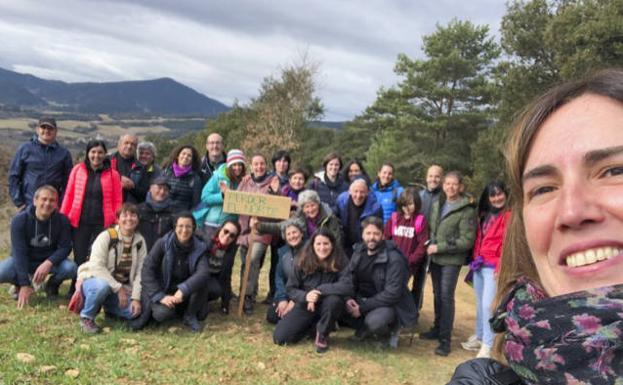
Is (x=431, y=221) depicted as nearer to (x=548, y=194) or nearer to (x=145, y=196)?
(x=145, y=196)

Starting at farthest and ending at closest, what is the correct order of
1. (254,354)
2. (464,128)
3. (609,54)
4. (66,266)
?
(464,128) → (609,54) → (66,266) → (254,354)

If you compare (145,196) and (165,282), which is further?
(145,196)

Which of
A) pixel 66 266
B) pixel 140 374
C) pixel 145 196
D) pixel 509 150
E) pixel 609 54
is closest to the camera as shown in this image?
pixel 509 150

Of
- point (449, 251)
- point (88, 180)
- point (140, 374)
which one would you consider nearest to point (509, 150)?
point (140, 374)

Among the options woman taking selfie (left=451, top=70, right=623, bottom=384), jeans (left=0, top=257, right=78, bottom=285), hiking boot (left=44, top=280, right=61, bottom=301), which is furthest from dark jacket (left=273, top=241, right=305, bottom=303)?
woman taking selfie (left=451, top=70, right=623, bottom=384)

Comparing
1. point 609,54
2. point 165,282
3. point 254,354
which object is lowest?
point 254,354

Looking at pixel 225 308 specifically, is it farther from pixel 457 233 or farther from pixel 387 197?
pixel 457 233

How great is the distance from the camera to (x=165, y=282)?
5.49m

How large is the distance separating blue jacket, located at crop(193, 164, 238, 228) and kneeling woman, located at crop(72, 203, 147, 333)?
935 millimetres

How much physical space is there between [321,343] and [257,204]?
190 cm

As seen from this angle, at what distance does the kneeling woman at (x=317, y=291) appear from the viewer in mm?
5152

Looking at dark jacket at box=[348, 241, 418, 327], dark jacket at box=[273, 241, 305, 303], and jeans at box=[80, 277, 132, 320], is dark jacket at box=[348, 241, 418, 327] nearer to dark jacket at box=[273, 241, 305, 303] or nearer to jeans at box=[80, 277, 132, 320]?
dark jacket at box=[273, 241, 305, 303]

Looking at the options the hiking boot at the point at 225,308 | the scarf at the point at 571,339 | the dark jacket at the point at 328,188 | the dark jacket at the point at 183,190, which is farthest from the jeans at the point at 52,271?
the scarf at the point at 571,339

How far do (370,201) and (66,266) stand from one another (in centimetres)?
418
